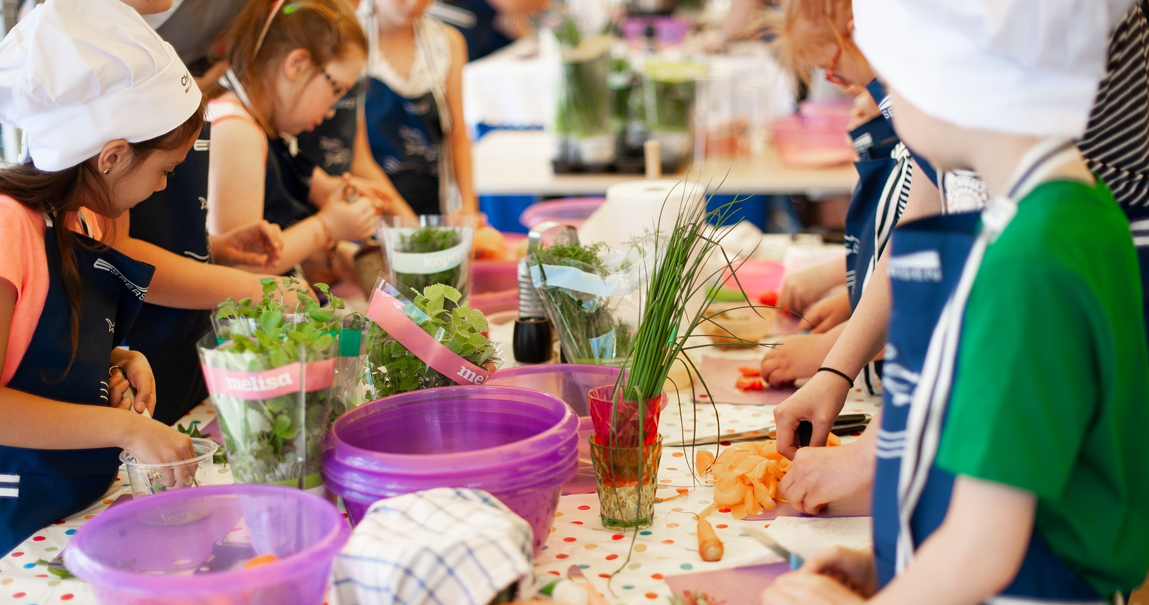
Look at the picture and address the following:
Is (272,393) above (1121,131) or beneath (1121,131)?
beneath

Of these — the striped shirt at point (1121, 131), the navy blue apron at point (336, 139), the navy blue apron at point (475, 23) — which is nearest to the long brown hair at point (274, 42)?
the navy blue apron at point (336, 139)

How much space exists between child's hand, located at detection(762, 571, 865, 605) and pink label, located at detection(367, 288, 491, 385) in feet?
1.75

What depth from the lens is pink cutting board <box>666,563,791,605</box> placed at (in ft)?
3.34

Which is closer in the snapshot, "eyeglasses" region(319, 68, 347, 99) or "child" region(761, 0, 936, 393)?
"child" region(761, 0, 936, 393)

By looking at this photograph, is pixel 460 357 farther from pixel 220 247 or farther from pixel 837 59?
pixel 837 59

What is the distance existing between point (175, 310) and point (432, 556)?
107 cm

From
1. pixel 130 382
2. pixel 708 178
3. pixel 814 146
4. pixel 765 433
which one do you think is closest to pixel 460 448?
pixel 765 433

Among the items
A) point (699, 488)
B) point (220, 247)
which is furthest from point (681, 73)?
point (699, 488)

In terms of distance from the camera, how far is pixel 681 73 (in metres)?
3.35

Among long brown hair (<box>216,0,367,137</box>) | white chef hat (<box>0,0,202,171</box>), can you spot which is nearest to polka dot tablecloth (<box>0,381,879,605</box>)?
white chef hat (<box>0,0,202,171</box>)

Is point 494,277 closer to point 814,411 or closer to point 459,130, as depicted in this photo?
point 814,411

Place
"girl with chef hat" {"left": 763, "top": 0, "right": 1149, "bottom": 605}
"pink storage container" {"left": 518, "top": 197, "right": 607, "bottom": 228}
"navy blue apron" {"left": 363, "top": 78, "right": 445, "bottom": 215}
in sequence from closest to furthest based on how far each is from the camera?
"girl with chef hat" {"left": 763, "top": 0, "right": 1149, "bottom": 605} < "pink storage container" {"left": 518, "top": 197, "right": 607, "bottom": 228} < "navy blue apron" {"left": 363, "top": 78, "right": 445, "bottom": 215}

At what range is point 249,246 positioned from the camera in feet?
6.18

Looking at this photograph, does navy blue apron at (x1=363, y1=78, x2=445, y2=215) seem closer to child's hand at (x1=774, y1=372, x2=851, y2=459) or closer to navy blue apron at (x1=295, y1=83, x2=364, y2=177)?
navy blue apron at (x1=295, y1=83, x2=364, y2=177)
